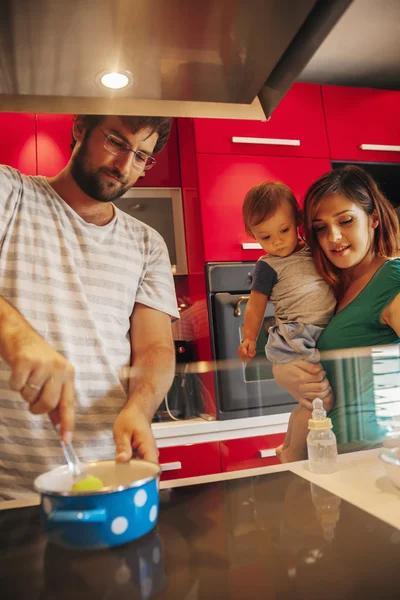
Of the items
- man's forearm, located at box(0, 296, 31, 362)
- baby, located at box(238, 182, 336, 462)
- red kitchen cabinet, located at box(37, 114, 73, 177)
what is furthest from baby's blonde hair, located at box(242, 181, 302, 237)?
man's forearm, located at box(0, 296, 31, 362)

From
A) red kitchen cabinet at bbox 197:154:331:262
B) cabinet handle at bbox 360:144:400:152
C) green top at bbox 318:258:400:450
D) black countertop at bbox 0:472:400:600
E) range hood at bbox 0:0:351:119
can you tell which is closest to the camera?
black countertop at bbox 0:472:400:600

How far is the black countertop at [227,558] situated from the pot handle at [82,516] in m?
0.03

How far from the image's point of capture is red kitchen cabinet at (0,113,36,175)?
0.79m

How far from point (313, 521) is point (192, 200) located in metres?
0.64

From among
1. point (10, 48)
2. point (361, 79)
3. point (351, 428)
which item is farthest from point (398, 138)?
point (10, 48)

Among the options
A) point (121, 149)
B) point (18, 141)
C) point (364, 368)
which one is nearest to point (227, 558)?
point (364, 368)

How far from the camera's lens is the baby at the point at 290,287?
821mm

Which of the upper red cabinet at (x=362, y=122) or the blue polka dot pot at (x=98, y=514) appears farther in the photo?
the upper red cabinet at (x=362, y=122)

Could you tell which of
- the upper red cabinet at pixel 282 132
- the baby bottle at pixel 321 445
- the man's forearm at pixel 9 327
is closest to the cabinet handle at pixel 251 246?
the upper red cabinet at pixel 282 132

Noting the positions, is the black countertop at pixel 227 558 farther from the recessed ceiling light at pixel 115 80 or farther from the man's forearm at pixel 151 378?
the recessed ceiling light at pixel 115 80

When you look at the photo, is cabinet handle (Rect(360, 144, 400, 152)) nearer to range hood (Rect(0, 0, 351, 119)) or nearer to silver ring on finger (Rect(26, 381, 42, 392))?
range hood (Rect(0, 0, 351, 119))

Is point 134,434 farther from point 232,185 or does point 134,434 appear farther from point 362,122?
point 362,122

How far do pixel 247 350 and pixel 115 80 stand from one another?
0.51 meters

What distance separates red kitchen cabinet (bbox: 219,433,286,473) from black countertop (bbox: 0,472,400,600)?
0.25 metres
